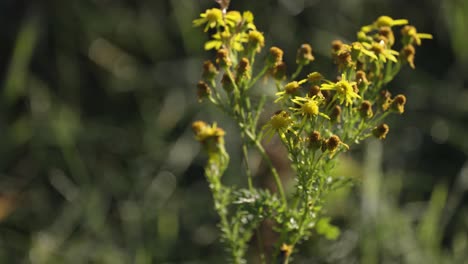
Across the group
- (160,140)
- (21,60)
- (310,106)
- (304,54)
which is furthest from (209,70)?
(21,60)

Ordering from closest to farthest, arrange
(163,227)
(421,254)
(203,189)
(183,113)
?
(421,254) < (163,227) < (203,189) < (183,113)

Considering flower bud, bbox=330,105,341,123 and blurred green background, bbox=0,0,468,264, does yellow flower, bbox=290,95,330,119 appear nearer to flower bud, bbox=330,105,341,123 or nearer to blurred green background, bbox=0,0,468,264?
flower bud, bbox=330,105,341,123

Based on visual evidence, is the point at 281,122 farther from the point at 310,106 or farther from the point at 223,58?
the point at 223,58

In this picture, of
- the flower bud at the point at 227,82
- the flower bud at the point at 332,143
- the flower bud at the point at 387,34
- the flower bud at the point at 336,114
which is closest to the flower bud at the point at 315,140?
the flower bud at the point at 332,143

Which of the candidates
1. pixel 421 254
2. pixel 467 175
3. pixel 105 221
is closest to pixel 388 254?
pixel 421 254

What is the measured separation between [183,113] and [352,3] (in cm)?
108

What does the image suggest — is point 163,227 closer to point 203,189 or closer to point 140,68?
point 203,189

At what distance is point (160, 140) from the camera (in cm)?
312

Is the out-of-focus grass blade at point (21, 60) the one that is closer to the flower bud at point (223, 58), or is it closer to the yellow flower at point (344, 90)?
the flower bud at point (223, 58)

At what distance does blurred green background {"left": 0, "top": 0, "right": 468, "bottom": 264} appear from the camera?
8.83 ft

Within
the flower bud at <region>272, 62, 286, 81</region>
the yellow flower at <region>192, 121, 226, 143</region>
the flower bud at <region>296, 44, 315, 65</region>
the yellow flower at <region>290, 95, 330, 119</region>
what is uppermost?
the flower bud at <region>296, 44, 315, 65</region>

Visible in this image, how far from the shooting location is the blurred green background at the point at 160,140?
2691mm

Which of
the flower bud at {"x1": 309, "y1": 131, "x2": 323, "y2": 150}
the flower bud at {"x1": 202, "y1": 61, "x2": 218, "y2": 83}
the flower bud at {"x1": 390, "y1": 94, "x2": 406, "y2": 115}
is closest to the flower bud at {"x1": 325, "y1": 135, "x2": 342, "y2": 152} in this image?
the flower bud at {"x1": 309, "y1": 131, "x2": 323, "y2": 150}

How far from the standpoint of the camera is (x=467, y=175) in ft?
9.35
